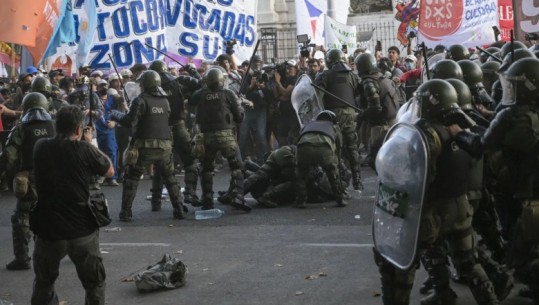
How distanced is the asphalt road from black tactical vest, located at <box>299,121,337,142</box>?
0.95 meters

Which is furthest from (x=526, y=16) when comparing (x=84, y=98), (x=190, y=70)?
(x=84, y=98)

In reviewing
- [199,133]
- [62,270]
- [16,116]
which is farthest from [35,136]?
[16,116]

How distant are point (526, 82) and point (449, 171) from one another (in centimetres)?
84

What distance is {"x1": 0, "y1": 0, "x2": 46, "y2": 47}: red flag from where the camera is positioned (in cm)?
1273

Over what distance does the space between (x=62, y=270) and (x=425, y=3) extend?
8410 millimetres

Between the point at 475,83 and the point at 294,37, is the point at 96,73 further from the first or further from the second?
the point at 294,37

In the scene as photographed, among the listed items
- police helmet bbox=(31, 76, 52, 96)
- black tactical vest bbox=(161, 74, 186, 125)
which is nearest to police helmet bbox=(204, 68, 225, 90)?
black tactical vest bbox=(161, 74, 186, 125)

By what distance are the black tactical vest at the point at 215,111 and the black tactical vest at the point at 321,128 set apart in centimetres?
99

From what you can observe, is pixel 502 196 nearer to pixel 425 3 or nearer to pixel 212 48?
pixel 425 3

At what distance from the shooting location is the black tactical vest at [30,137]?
8.78 m

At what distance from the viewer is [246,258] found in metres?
9.23

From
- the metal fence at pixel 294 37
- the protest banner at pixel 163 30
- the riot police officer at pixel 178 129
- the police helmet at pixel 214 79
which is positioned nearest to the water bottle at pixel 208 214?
the riot police officer at pixel 178 129

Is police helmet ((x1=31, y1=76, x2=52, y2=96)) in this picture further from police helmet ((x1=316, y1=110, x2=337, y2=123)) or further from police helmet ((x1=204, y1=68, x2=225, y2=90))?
police helmet ((x1=316, y1=110, x2=337, y2=123))

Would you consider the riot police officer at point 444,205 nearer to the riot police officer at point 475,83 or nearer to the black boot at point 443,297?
the black boot at point 443,297
